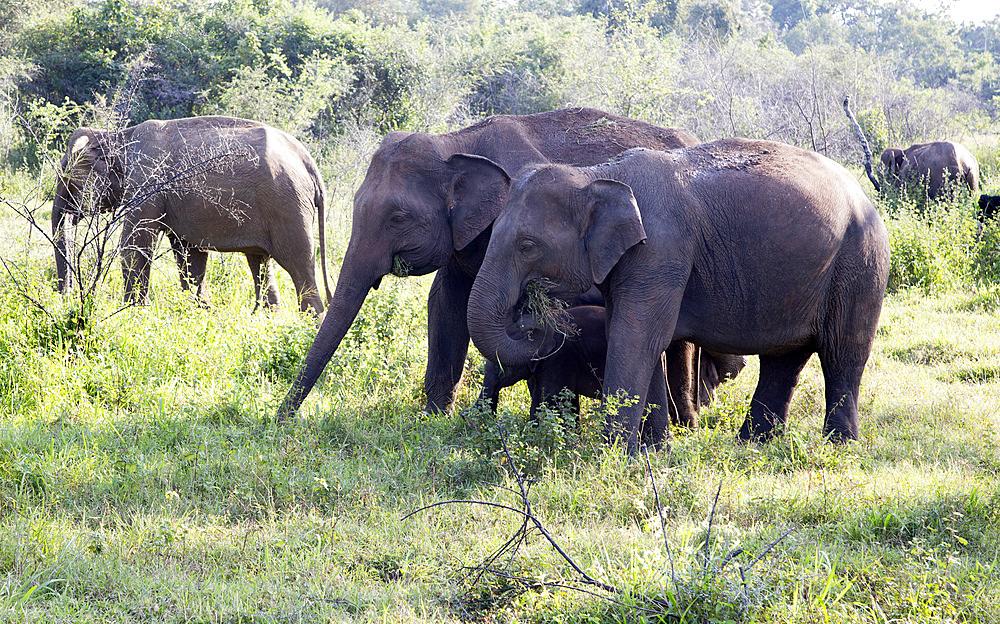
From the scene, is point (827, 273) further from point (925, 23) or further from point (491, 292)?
point (925, 23)

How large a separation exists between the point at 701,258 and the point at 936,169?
35.8 ft

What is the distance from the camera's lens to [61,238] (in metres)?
7.59

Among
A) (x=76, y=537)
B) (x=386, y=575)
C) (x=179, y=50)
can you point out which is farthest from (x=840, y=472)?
(x=179, y=50)

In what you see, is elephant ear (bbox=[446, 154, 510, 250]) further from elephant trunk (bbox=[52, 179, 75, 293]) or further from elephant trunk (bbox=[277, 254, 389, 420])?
elephant trunk (bbox=[52, 179, 75, 293])

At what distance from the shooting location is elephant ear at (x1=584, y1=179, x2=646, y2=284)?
4762mm

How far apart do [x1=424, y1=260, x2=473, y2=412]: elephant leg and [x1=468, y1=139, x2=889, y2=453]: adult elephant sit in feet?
3.04

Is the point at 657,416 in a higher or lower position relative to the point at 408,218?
lower

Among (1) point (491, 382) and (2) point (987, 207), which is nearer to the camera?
(1) point (491, 382)

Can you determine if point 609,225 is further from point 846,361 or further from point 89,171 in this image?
point 89,171

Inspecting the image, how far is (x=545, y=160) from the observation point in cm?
592

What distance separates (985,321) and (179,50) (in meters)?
18.3

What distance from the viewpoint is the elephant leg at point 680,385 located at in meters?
5.94

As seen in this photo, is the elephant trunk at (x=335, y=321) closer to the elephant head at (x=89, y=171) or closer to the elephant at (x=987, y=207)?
the elephant head at (x=89, y=171)

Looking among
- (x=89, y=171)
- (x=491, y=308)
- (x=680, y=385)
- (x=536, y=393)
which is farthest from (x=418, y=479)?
(x=89, y=171)
